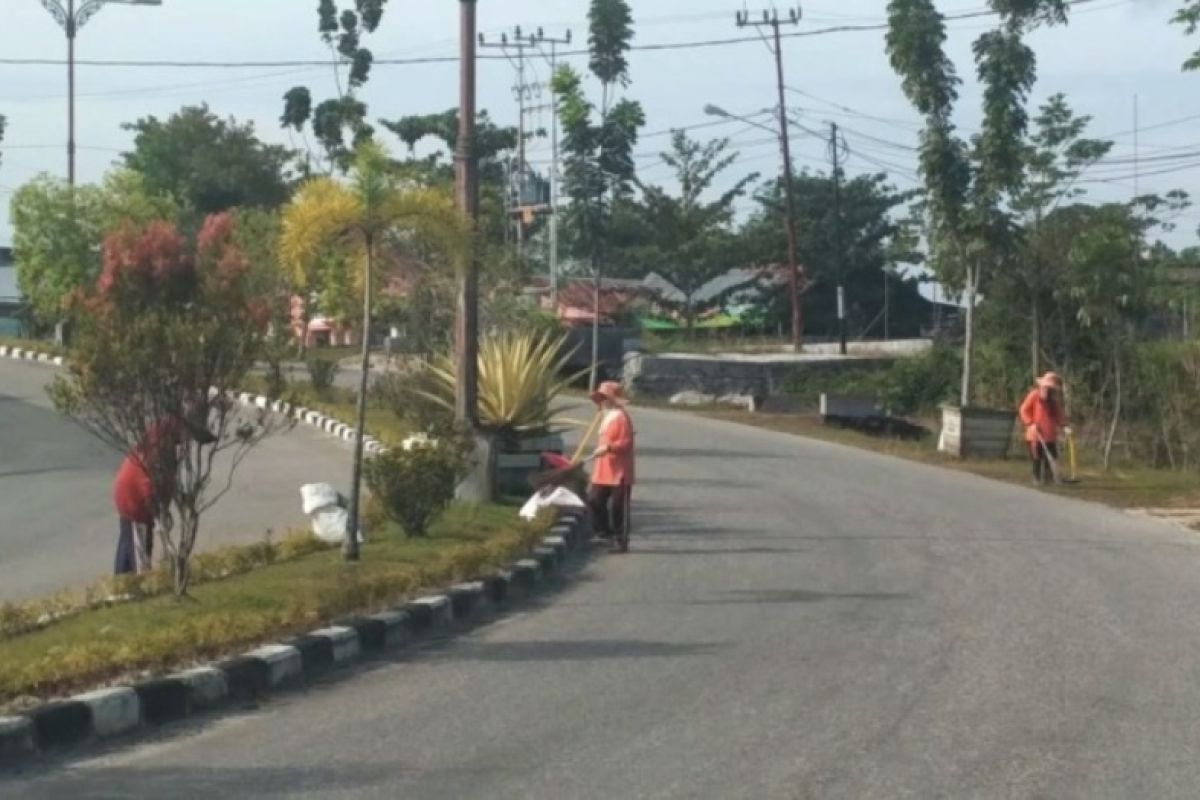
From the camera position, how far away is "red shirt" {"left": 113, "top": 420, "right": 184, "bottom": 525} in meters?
13.3

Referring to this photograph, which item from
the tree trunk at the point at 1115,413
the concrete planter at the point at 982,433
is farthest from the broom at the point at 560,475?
the tree trunk at the point at 1115,413

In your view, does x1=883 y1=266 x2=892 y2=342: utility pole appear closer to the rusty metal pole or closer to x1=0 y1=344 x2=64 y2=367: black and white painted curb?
x1=0 y1=344 x2=64 y2=367: black and white painted curb

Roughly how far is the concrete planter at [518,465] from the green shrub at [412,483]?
456 centimetres

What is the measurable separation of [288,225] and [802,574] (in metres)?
5.14

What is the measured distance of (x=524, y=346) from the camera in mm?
23828

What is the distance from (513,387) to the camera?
918 inches

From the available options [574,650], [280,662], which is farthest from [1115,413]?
[280,662]

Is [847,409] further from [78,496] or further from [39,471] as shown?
[78,496]

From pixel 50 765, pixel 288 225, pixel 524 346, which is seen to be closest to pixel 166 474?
pixel 288 225

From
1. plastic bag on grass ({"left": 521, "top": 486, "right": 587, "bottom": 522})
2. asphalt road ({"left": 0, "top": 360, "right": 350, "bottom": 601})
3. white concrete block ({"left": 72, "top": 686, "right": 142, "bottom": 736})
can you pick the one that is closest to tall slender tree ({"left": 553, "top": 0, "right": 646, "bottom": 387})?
asphalt road ({"left": 0, "top": 360, "right": 350, "bottom": 601})

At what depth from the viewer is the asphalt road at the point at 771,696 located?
897 cm

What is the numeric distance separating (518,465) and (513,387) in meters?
0.93

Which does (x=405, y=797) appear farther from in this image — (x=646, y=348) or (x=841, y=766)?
(x=646, y=348)

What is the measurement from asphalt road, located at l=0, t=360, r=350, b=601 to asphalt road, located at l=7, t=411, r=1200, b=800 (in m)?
4.90
